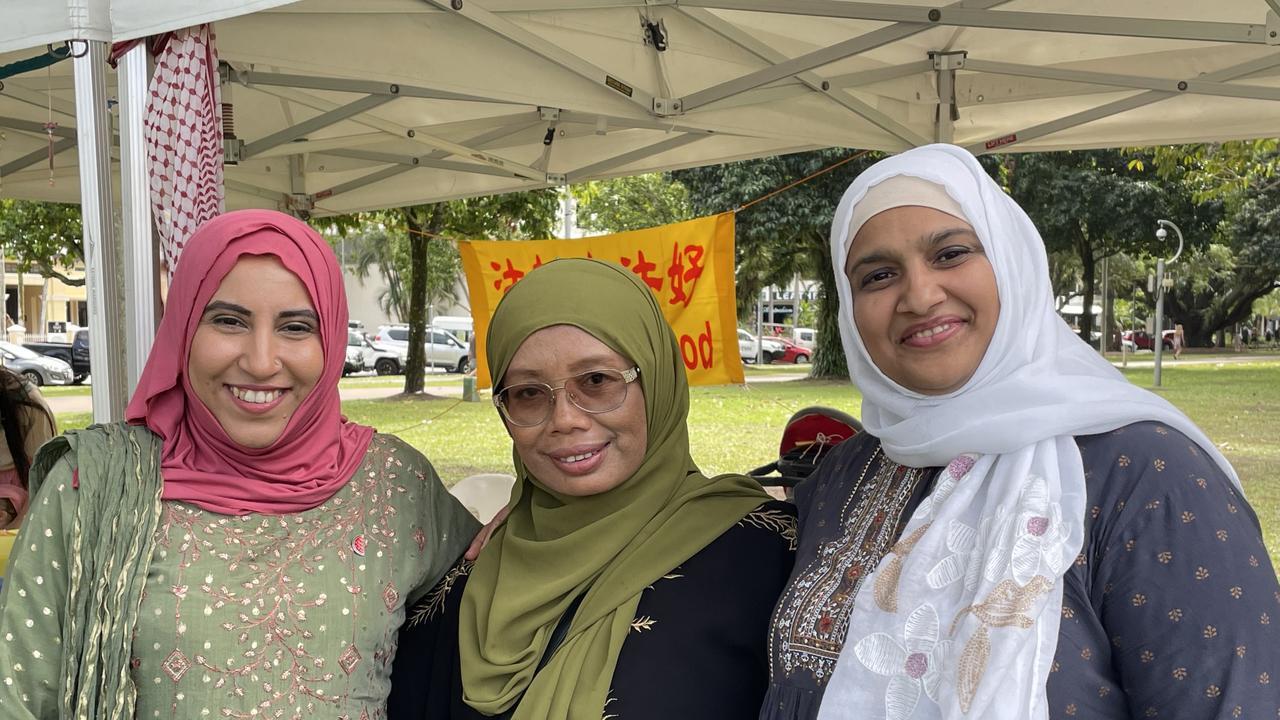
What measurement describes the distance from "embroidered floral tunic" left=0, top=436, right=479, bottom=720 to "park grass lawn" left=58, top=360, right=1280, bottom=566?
22.1 feet

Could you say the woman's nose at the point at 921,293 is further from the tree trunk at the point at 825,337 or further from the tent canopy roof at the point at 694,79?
the tree trunk at the point at 825,337

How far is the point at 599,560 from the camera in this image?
6.14ft

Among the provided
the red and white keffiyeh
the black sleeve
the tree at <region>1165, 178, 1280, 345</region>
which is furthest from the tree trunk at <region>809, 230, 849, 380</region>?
the black sleeve

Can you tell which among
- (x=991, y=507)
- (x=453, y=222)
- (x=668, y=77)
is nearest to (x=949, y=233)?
(x=991, y=507)

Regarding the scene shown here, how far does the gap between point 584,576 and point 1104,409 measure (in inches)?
36.0

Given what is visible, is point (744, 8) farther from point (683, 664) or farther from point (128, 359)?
point (683, 664)

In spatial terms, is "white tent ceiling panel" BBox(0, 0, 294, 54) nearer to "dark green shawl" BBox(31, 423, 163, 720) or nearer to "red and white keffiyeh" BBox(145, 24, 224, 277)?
"red and white keffiyeh" BBox(145, 24, 224, 277)

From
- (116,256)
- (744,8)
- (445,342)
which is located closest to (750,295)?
(445,342)

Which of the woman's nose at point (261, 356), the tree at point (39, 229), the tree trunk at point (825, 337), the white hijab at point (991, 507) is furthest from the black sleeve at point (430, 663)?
the tree trunk at point (825, 337)

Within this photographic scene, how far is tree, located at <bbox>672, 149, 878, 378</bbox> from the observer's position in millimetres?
18516

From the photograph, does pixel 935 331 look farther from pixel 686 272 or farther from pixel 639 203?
pixel 639 203

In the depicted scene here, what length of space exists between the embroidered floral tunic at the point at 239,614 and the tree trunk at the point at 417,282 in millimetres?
9337

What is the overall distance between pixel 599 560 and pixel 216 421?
2.29ft

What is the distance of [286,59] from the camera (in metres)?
3.11
